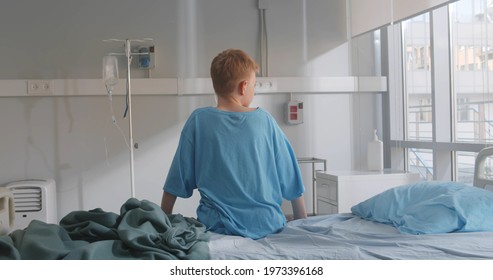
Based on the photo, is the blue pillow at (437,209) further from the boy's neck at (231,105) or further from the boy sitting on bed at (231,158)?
the boy's neck at (231,105)

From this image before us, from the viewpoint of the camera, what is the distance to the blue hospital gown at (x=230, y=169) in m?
1.41

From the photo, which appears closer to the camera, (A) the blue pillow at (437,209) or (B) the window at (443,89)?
(A) the blue pillow at (437,209)

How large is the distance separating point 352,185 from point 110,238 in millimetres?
1805

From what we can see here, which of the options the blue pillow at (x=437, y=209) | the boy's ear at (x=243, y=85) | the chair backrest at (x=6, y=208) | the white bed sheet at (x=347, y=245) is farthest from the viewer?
the chair backrest at (x=6, y=208)

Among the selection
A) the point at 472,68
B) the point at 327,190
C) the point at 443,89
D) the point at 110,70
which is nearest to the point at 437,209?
the point at 327,190

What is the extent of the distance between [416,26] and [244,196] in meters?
2.45

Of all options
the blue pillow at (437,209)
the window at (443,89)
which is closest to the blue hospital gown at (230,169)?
the blue pillow at (437,209)

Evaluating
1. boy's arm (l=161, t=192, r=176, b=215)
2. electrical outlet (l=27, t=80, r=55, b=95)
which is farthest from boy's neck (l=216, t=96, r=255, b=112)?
electrical outlet (l=27, t=80, r=55, b=95)

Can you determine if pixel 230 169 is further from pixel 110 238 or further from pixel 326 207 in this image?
pixel 326 207

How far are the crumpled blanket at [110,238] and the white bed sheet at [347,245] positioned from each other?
0.29 ft

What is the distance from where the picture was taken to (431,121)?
3301 mm
